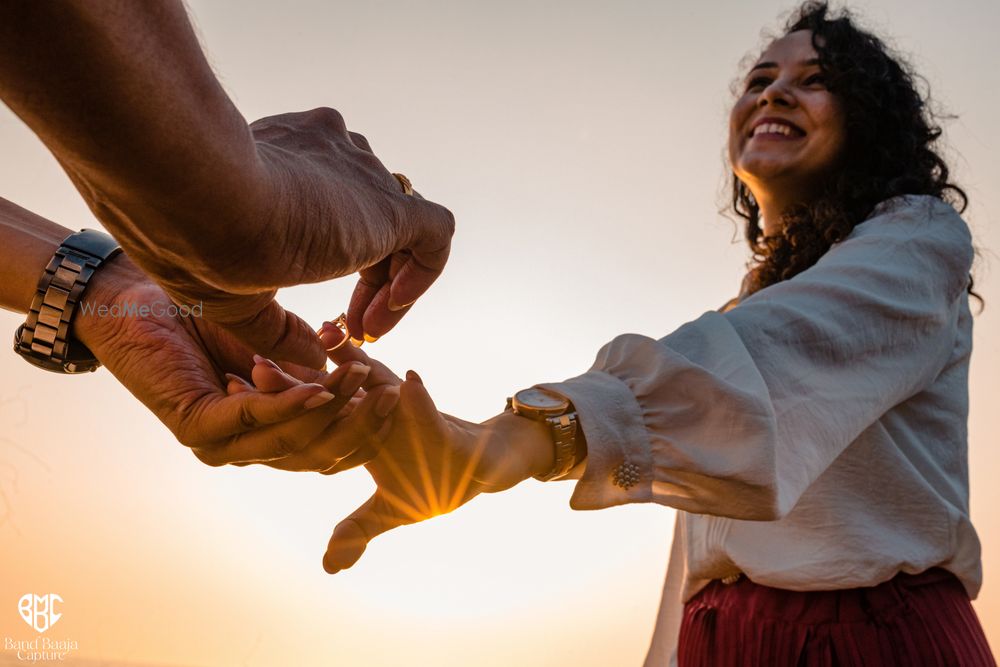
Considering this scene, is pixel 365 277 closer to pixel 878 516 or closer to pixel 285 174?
pixel 285 174

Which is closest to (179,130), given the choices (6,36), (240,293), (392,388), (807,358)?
(6,36)

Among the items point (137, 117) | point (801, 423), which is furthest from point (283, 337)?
point (801, 423)

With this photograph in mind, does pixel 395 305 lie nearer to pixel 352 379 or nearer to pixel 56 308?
pixel 352 379

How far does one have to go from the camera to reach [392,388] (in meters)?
1.06

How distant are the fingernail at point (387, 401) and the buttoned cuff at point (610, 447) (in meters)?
0.28

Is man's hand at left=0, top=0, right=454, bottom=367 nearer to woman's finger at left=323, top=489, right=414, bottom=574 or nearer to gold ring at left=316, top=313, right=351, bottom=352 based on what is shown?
gold ring at left=316, top=313, right=351, bottom=352

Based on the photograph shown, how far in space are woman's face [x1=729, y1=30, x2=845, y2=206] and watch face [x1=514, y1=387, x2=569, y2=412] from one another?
55.9 inches

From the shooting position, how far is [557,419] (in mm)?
1184

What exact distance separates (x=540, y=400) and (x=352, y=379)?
0.31 m

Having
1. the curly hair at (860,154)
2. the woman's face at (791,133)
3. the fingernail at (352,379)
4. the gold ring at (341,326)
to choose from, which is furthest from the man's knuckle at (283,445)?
the woman's face at (791,133)

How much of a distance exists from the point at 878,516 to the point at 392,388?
1198mm

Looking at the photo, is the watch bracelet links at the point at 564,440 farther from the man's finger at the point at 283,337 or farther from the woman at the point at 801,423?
the man's finger at the point at 283,337

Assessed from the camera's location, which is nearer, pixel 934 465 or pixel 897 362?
pixel 897 362

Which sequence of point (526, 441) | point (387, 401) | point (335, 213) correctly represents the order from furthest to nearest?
point (526, 441) < point (387, 401) < point (335, 213)
